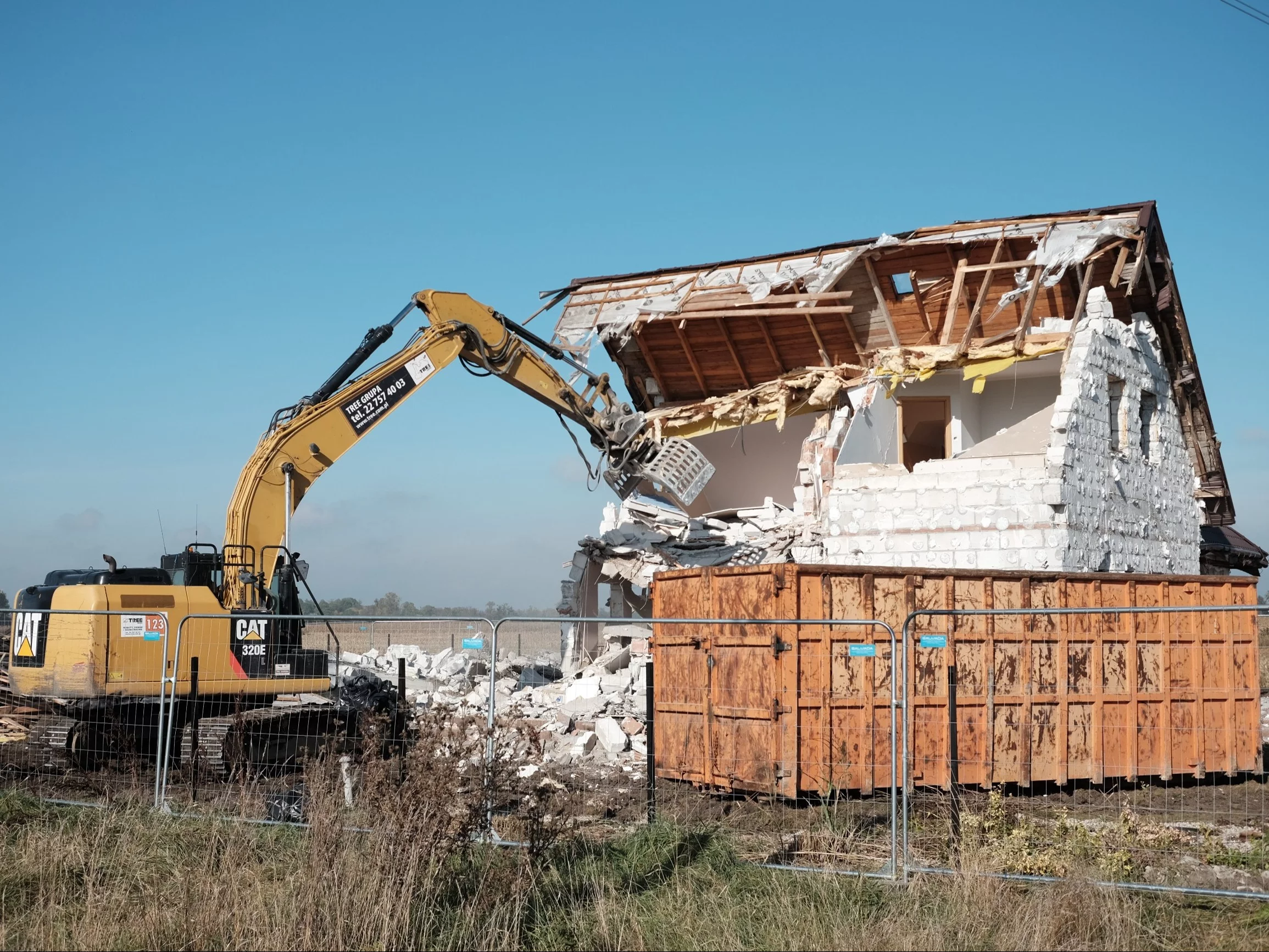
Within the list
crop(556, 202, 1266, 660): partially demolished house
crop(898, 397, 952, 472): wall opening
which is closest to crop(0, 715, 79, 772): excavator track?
crop(556, 202, 1266, 660): partially demolished house

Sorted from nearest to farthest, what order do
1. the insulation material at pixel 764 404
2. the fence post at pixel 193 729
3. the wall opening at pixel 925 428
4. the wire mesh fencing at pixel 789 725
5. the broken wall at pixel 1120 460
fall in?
the wire mesh fencing at pixel 789 725, the fence post at pixel 193 729, the broken wall at pixel 1120 460, the insulation material at pixel 764 404, the wall opening at pixel 925 428

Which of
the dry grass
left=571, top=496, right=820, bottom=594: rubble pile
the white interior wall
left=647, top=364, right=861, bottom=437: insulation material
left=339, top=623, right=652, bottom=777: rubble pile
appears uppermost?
left=647, top=364, right=861, bottom=437: insulation material

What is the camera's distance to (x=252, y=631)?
36.5ft

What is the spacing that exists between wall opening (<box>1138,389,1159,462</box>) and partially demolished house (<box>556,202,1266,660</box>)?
0.03 metres

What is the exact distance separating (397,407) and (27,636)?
180 inches

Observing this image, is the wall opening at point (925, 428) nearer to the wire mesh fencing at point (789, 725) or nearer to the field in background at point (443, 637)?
the wire mesh fencing at point (789, 725)

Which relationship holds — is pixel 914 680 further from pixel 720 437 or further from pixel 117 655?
pixel 720 437

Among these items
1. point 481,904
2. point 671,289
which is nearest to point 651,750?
point 481,904

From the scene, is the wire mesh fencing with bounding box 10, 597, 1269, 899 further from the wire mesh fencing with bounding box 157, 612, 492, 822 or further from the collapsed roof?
the collapsed roof

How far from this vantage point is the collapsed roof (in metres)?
16.0

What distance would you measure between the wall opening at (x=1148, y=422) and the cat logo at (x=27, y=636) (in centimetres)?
1541

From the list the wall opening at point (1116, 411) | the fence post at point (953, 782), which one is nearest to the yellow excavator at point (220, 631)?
the fence post at point (953, 782)

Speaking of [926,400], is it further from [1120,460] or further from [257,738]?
[257,738]

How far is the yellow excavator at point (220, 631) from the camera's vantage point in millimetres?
10594
